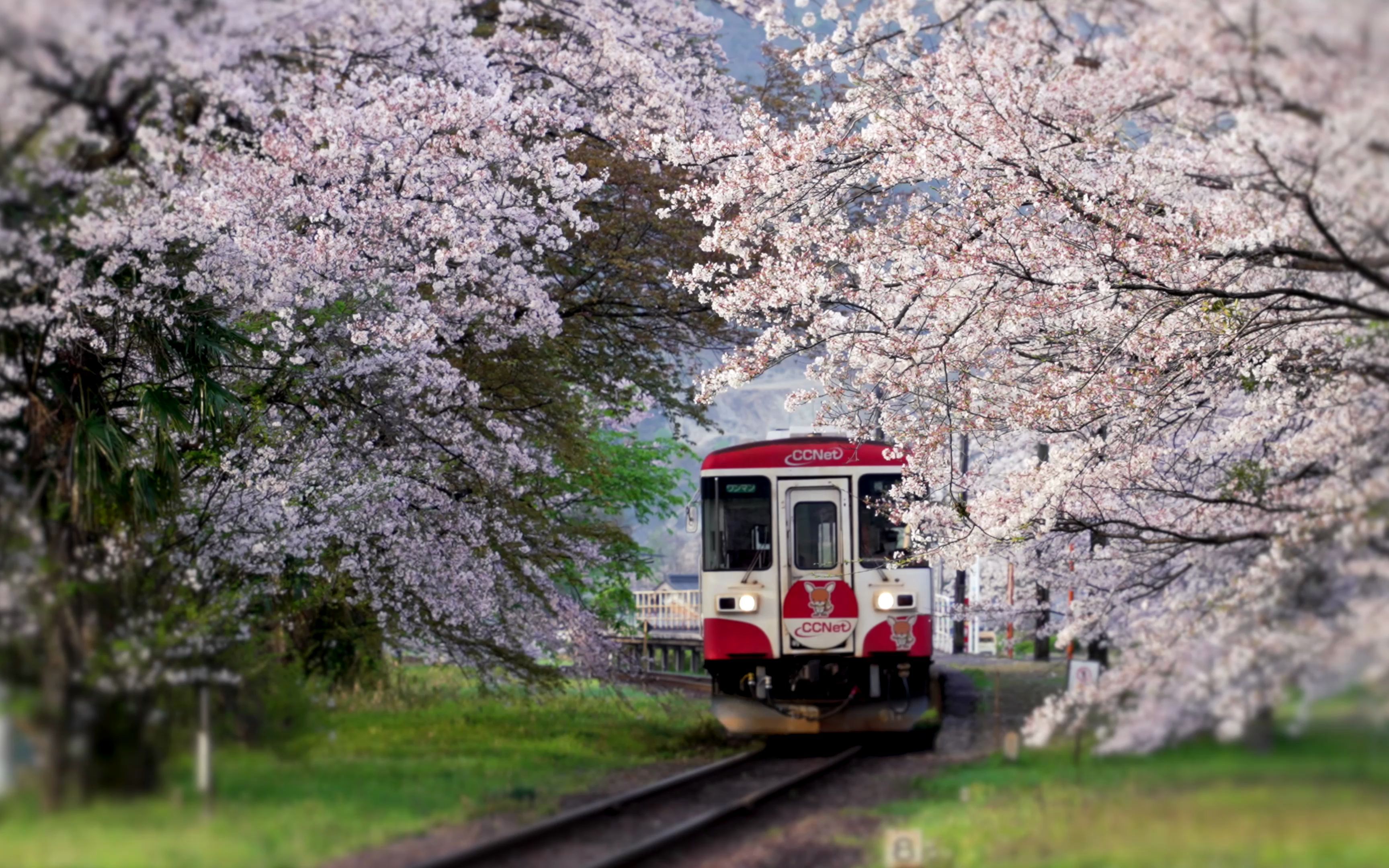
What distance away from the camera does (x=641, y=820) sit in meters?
10.9

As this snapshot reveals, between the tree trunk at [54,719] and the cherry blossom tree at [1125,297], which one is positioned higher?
the cherry blossom tree at [1125,297]

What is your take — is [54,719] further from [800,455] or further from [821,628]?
[800,455]

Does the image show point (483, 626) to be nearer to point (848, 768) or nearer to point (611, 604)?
point (848, 768)

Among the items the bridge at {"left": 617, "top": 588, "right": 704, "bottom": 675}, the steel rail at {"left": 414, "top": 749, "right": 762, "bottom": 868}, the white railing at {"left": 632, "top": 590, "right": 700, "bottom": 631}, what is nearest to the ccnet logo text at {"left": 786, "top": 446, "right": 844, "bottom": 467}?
the steel rail at {"left": 414, "top": 749, "right": 762, "bottom": 868}

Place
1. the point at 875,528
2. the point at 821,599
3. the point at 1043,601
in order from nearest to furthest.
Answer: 1. the point at 821,599
2. the point at 875,528
3. the point at 1043,601

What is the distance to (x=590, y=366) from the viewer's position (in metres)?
19.7

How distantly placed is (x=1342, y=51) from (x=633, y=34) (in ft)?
36.2

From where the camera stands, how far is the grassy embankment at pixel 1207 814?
704 cm

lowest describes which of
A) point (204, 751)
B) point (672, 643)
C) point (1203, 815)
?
point (672, 643)

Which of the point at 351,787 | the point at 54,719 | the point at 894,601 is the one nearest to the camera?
the point at 54,719

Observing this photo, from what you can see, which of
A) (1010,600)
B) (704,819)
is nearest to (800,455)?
(704,819)

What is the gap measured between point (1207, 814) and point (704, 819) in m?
3.80

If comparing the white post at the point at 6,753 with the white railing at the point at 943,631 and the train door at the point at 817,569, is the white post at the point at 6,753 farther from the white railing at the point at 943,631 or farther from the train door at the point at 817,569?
the white railing at the point at 943,631

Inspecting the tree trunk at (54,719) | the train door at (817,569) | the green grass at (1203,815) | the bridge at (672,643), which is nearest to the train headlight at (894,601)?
the train door at (817,569)
